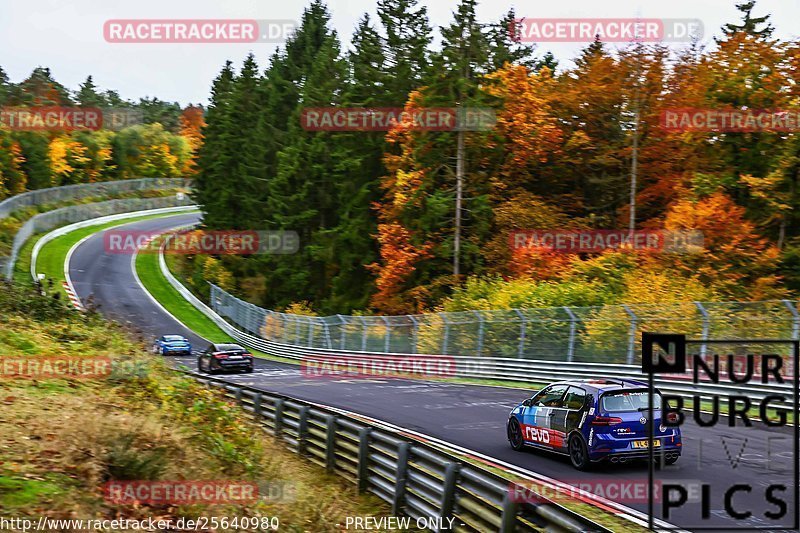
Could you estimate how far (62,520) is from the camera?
8.10 metres

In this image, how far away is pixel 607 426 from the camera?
1339 cm

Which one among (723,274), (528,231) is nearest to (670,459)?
(723,274)

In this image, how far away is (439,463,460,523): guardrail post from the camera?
9836mm

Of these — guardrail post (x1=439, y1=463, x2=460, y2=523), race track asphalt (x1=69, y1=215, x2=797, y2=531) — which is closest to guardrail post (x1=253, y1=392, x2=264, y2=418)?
race track asphalt (x1=69, y1=215, x2=797, y2=531)

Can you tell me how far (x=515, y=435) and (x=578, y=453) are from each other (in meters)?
2.16

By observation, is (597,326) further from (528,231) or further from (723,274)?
(528,231)

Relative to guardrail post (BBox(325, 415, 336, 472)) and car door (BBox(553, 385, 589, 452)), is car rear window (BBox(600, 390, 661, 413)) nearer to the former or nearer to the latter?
car door (BBox(553, 385, 589, 452))

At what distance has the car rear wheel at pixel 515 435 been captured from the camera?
15672 mm

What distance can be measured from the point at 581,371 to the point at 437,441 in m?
10.5

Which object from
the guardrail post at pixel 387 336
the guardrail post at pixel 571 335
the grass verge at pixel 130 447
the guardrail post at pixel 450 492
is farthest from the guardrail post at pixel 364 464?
the guardrail post at pixel 387 336
